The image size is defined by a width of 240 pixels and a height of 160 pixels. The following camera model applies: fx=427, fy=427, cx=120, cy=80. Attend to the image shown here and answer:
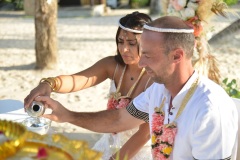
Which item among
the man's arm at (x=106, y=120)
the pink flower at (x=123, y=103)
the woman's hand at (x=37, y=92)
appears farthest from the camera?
the pink flower at (x=123, y=103)

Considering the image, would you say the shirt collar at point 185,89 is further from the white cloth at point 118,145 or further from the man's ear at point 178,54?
the white cloth at point 118,145

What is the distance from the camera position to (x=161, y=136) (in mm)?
1931

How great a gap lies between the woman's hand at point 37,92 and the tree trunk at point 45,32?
4.95 metres

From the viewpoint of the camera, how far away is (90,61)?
26.7 feet

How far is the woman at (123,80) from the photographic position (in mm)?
2520

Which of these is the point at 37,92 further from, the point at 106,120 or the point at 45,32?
the point at 45,32

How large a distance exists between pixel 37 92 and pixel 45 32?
5.25 metres

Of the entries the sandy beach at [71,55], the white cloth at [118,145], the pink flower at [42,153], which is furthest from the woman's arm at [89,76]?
the sandy beach at [71,55]

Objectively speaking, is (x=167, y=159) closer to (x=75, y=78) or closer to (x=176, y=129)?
(x=176, y=129)

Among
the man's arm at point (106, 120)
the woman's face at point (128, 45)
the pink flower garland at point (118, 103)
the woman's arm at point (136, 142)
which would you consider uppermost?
the woman's face at point (128, 45)

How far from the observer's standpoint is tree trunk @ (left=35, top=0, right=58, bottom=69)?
7082mm

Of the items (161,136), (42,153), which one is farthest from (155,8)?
(42,153)

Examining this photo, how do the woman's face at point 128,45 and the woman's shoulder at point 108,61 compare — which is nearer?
the woman's face at point 128,45

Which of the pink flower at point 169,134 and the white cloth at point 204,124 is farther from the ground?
the white cloth at point 204,124
